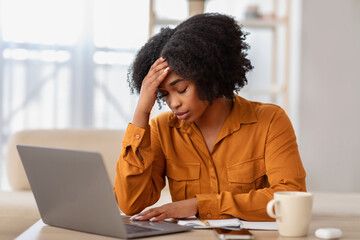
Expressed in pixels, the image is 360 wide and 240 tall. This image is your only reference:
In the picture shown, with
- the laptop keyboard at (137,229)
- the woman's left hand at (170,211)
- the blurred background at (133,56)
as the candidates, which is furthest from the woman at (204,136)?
the blurred background at (133,56)

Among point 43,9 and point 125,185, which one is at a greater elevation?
point 43,9

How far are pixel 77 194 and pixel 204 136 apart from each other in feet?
2.01

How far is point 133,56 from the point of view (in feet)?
11.3

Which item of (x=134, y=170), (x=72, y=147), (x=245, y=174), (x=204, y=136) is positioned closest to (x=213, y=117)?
(x=204, y=136)

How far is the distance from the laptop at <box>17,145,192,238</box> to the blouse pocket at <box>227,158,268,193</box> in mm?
397

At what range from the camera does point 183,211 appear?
1.23m

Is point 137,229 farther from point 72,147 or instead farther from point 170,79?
point 72,147

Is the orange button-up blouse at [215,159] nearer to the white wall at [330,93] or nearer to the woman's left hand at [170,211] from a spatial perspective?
the woman's left hand at [170,211]

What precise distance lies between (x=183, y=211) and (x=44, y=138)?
146 cm

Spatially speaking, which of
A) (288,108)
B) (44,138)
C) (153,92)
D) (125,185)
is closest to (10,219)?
(44,138)

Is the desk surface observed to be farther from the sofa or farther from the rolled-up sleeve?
the sofa

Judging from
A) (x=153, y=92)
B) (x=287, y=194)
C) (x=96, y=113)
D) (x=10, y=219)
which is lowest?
(x=10, y=219)

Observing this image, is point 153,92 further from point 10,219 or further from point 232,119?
point 10,219

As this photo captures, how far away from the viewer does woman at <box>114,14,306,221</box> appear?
1335mm
